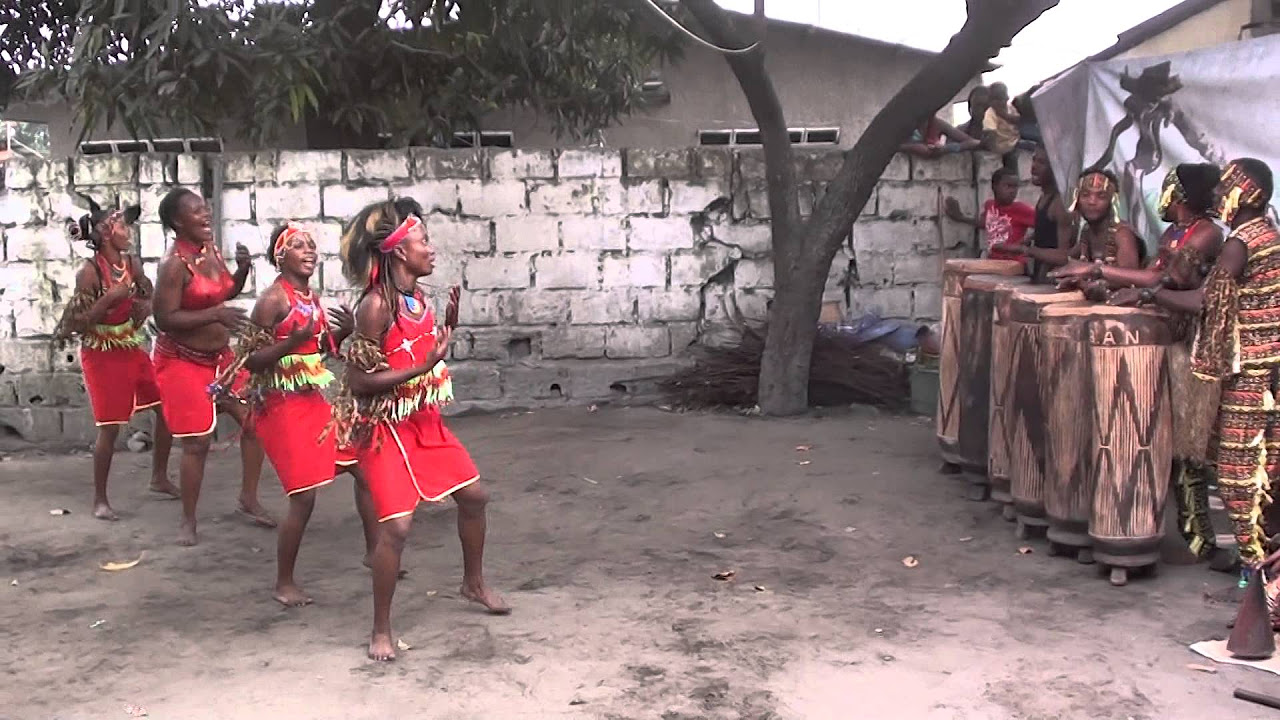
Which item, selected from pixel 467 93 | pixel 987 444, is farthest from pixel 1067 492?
pixel 467 93

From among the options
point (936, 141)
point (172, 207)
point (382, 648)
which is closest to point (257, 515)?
point (172, 207)

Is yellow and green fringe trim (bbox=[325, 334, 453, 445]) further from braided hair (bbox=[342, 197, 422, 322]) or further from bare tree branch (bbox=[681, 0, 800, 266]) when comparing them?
bare tree branch (bbox=[681, 0, 800, 266])

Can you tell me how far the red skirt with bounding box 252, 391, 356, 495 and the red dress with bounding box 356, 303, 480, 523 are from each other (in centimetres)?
66

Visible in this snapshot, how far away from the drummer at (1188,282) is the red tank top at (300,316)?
3307 millimetres

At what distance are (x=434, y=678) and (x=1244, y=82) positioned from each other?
192 inches

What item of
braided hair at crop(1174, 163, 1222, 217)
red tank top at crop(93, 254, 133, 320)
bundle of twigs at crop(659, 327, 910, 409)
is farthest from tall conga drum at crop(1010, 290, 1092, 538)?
red tank top at crop(93, 254, 133, 320)

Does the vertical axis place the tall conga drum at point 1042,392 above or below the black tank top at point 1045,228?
below

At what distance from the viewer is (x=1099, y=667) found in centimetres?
438

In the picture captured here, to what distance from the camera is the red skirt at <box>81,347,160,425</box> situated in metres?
6.79

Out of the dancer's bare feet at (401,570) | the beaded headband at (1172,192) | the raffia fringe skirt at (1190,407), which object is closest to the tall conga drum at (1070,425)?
the raffia fringe skirt at (1190,407)

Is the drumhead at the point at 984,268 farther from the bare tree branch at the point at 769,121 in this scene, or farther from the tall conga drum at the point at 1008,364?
the bare tree branch at the point at 769,121

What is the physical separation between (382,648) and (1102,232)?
12.6 feet

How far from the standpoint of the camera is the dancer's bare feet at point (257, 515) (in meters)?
6.57

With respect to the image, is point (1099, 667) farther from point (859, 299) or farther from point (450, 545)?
point (859, 299)
